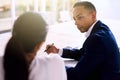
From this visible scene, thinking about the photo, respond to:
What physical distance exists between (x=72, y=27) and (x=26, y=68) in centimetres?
232

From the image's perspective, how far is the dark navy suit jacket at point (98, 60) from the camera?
4.18 ft

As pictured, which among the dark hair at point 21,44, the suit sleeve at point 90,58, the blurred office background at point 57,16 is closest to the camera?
the dark hair at point 21,44

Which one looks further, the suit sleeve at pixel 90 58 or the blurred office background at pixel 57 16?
the blurred office background at pixel 57 16

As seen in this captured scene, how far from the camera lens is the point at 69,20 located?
3.55m

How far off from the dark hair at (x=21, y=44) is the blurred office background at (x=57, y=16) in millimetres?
995

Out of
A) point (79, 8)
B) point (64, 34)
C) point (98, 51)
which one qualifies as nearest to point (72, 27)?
point (64, 34)

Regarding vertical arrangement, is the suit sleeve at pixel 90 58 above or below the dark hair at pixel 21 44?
below

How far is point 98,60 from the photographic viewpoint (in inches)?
50.8

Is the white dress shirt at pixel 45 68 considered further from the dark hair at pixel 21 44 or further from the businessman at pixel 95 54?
the businessman at pixel 95 54

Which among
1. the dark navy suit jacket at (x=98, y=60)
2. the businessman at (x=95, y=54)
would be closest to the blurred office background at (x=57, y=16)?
the businessman at (x=95, y=54)

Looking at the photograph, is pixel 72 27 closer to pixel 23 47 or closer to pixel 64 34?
pixel 64 34

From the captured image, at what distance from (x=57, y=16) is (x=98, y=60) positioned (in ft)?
7.12

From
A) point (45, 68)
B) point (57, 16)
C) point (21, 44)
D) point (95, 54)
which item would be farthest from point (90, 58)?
point (57, 16)

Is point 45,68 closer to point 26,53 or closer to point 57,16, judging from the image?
point 26,53
